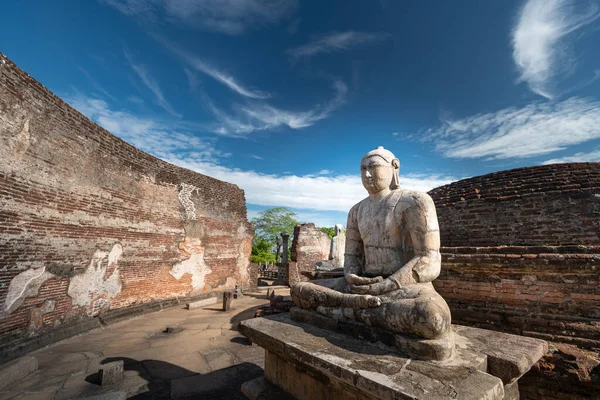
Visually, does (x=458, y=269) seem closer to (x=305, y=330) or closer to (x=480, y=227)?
(x=480, y=227)

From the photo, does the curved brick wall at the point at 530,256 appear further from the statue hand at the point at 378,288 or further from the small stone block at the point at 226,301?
the small stone block at the point at 226,301

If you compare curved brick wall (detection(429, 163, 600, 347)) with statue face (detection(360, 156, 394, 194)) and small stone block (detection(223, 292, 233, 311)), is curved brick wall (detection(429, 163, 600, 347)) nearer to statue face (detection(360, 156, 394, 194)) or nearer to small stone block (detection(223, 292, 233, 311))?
statue face (detection(360, 156, 394, 194))

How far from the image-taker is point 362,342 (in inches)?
78.0

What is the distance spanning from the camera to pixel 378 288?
6.97 ft

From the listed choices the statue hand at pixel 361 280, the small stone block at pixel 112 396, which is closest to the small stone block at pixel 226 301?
the small stone block at pixel 112 396

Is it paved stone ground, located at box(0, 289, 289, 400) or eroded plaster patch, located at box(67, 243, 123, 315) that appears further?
eroded plaster patch, located at box(67, 243, 123, 315)

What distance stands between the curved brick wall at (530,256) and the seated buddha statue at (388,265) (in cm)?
172

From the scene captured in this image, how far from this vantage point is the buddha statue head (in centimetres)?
259

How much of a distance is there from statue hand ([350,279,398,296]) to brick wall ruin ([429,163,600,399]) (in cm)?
204

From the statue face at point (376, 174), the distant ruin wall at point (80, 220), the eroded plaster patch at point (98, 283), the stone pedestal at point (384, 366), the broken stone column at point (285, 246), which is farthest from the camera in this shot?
the broken stone column at point (285, 246)

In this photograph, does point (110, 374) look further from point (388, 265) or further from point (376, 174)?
point (376, 174)

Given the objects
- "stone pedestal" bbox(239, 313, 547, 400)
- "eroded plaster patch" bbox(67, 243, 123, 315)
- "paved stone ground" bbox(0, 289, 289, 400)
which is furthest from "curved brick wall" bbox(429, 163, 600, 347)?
"eroded plaster patch" bbox(67, 243, 123, 315)

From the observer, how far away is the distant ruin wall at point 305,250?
1351cm

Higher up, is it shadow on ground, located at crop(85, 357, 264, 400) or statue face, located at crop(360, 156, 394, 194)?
statue face, located at crop(360, 156, 394, 194)
